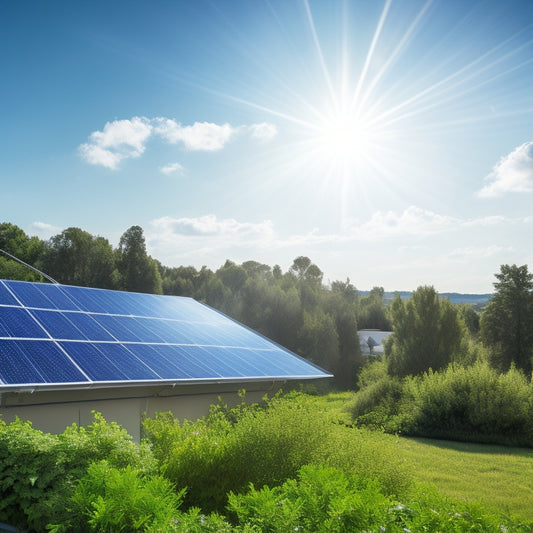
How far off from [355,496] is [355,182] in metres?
14.6

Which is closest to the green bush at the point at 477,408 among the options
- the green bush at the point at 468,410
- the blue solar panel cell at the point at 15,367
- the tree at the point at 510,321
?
the green bush at the point at 468,410

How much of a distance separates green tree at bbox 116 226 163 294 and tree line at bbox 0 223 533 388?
11 centimetres

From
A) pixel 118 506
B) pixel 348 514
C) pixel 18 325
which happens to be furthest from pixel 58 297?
pixel 348 514

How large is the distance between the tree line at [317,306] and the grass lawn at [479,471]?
707 cm

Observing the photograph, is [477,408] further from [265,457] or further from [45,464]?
[45,464]

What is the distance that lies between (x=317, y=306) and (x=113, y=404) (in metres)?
37.8

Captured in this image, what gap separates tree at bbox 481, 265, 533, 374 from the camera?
97.2 ft

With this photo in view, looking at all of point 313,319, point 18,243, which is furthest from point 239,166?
point 18,243

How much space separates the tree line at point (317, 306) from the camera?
90.3 feet

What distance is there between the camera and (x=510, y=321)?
30109 millimetres

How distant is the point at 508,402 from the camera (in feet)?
63.8

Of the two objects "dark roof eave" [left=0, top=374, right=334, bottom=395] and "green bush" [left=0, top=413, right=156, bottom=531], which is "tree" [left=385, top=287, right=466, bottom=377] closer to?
"dark roof eave" [left=0, top=374, right=334, bottom=395]

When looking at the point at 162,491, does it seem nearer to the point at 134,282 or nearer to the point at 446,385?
the point at 446,385

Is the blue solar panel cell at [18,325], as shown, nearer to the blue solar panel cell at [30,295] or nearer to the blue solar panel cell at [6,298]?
the blue solar panel cell at [6,298]
